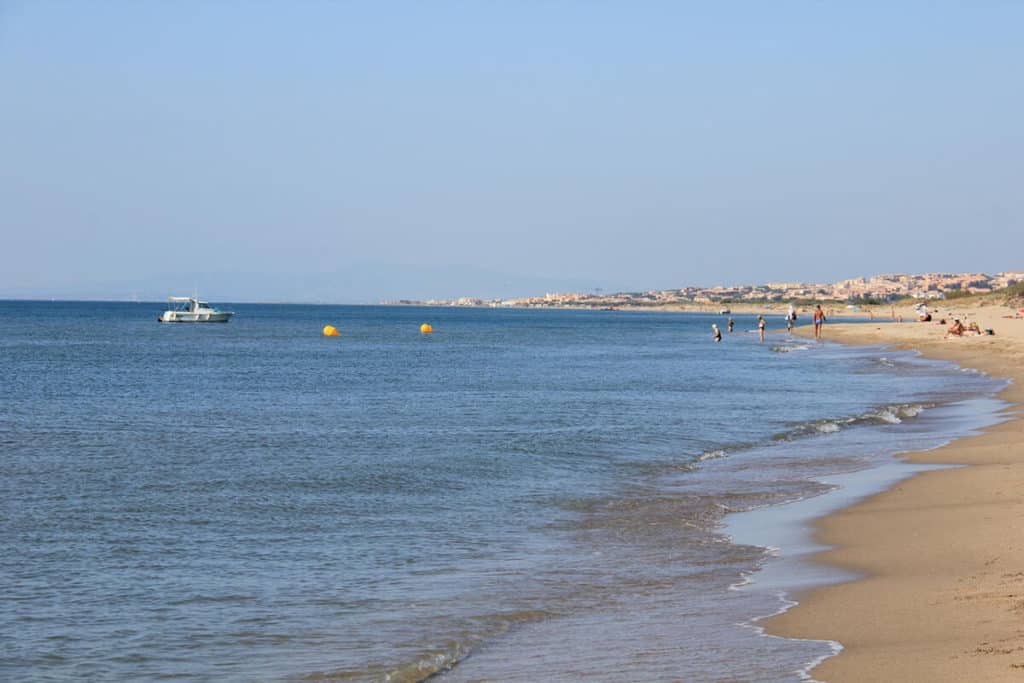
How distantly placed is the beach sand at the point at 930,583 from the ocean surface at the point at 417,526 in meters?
0.47

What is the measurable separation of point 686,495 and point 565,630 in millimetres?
7602

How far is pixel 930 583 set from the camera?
1027cm

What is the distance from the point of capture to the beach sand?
775 centimetres

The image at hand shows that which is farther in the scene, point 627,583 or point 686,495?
point 686,495

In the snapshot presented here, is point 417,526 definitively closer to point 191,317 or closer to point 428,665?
point 428,665

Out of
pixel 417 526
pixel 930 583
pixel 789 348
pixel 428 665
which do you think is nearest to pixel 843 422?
pixel 417 526

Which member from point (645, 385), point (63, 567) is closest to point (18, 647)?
point (63, 567)

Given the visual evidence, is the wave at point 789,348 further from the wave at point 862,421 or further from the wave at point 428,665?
the wave at point 428,665

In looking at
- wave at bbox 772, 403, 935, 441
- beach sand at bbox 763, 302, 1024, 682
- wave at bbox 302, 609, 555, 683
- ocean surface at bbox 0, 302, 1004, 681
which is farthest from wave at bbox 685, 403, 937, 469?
wave at bbox 302, 609, 555, 683

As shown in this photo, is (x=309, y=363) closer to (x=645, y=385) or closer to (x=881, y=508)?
(x=645, y=385)

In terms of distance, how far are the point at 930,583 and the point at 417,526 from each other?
6.56 m

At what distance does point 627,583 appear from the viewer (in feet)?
37.2

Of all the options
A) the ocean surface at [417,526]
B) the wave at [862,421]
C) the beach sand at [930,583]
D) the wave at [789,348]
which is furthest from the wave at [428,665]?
the wave at [789,348]

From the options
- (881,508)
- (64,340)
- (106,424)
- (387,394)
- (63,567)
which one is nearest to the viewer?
(63,567)
